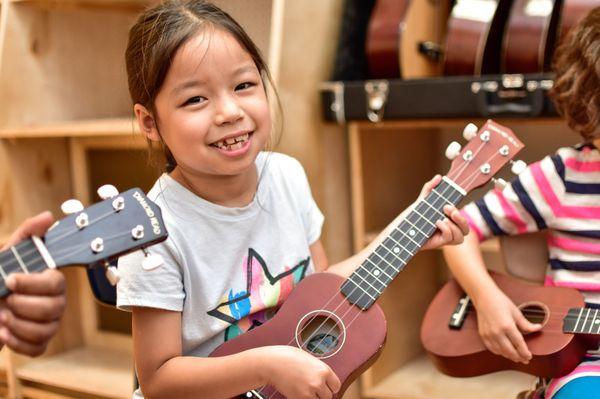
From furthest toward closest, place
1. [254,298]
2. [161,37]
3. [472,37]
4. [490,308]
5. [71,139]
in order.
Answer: [71,139] < [472,37] < [490,308] < [254,298] < [161,37]

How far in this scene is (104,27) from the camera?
258 centimetres

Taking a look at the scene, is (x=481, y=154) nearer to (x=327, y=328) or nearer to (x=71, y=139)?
(x=327, y=328)

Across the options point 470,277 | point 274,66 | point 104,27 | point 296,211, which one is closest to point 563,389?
point 470,277

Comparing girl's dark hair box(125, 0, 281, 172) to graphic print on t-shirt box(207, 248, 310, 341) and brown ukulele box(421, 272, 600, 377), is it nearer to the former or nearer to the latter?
graphic print on t-shirt box(207, 248, 310, 341)

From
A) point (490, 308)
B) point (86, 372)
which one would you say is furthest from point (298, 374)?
point (86, 372)

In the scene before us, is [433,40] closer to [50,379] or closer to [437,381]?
[437,381]

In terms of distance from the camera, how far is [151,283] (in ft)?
3.66

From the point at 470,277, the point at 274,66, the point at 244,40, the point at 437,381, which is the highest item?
the point at 244,40

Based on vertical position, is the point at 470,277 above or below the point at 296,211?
below

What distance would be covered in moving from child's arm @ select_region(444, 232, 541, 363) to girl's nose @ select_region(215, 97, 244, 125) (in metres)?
0.55

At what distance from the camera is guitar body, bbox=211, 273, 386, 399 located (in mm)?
1118

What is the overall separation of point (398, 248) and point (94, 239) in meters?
0.48

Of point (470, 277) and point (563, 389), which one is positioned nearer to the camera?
point (563, 389)

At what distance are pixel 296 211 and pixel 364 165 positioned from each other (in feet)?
2.26
